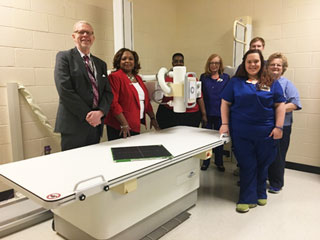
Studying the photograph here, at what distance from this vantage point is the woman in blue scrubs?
2330mm

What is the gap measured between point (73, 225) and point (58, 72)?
1.12m

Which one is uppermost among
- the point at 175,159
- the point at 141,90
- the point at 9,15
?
the point at 9,15

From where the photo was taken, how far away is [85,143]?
224 cm

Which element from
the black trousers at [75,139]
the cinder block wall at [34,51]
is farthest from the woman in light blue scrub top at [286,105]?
the cinder block wall at [34,51]

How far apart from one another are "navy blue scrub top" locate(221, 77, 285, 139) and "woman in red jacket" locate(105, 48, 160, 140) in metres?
0.87

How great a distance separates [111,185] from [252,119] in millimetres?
1442

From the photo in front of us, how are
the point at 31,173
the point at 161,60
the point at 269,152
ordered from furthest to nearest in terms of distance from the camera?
the point at 161,60
the point at 269,152
the point at 31,173

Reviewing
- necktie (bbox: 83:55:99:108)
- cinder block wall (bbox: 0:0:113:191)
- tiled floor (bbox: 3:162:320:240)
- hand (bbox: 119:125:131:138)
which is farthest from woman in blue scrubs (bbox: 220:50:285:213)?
cinder block wall (bbox: 0:0:113:191)

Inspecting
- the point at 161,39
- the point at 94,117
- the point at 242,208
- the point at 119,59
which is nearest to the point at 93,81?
the point at 94,117

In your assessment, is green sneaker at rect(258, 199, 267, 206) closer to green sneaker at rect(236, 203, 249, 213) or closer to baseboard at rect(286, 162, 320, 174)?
green sneaker at rect(236, 203, 249, 213)

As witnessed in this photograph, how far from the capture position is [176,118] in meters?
3.26

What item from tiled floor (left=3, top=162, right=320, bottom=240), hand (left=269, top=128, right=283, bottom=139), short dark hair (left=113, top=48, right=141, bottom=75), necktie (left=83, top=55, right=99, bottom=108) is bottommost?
tiled floor (left=3, top=162, right=320, bottom=240)

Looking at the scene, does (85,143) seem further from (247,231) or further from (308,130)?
(308,130)

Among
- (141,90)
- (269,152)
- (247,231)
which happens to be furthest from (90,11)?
(247,231)
